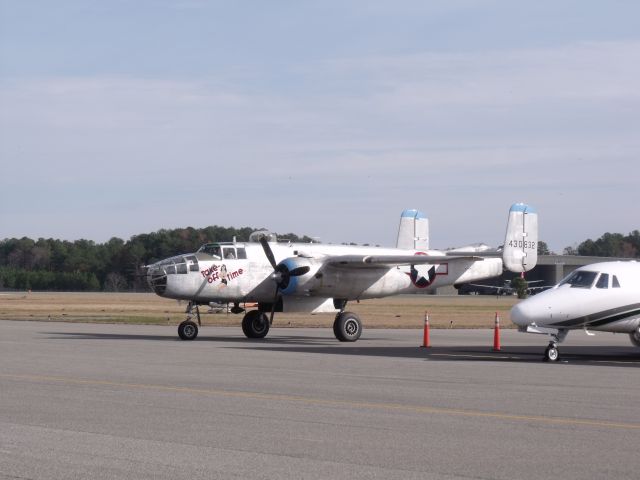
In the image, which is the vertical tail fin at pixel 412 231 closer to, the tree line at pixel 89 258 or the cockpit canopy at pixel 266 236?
the cockpit canopy at pixel 266 236

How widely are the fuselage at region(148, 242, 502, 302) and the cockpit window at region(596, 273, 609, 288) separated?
939 cm

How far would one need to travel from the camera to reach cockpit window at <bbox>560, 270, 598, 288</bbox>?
23.2 metres

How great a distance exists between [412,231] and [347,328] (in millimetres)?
7176

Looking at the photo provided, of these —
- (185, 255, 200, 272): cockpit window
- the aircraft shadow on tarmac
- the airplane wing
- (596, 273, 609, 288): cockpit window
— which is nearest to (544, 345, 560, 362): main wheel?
the aircraft shadow on tarmac

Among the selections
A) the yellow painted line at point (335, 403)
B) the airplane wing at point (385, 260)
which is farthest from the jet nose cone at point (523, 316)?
the airplane wing at point (385, 260)

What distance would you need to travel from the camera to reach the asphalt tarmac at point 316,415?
392 inches

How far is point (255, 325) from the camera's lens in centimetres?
3309

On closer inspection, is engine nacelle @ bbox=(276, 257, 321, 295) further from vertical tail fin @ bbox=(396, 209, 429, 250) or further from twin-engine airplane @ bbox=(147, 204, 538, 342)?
vertical tail fin @ bbox=(396, 209, 429, 250)

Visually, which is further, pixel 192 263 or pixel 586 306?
pixel 192 263

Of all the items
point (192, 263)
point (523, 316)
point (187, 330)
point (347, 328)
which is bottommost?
point (187, 330)

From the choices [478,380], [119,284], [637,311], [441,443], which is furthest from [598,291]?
[119,284]

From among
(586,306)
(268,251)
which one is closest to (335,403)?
(586,306)

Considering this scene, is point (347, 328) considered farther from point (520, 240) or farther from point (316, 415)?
point (316, 415)

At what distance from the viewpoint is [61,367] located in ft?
67.9
